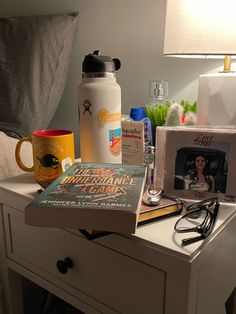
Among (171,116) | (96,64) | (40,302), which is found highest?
(96,64)

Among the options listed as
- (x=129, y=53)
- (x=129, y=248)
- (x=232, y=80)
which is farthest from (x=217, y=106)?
(x=129, y=53)

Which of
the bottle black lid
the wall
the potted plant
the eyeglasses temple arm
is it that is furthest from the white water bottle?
the wall

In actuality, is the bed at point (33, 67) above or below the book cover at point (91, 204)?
above

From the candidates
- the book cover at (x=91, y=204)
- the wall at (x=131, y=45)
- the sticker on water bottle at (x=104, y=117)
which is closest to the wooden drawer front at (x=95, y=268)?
the book cover at (x=91, y=204)

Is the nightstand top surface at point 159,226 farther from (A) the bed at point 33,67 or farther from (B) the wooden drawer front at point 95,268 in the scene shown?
(A) the bed at point 33,67

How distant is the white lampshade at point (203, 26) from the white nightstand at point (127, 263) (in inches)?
12.4

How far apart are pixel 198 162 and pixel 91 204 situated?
0.23 metres

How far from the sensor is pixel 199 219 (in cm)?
54

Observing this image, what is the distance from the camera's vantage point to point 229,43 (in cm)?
63

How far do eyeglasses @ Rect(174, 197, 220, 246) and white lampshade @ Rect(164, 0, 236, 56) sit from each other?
303mm

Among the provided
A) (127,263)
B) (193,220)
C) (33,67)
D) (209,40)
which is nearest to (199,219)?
(193,220)

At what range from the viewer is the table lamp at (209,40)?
0.63 metres

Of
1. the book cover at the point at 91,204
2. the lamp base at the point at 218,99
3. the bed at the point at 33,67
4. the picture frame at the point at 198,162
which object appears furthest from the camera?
Result: the bed at the point at 33,67

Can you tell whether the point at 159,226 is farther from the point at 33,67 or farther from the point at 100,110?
the point at 33,67
